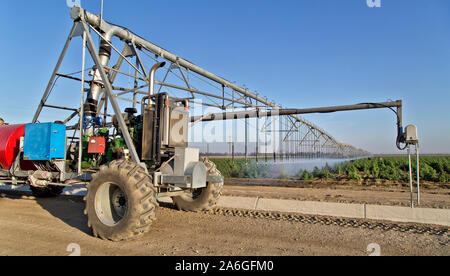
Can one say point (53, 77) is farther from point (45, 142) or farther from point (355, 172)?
point (355, 172)

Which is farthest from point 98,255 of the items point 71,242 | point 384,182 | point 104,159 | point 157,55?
point 384,182

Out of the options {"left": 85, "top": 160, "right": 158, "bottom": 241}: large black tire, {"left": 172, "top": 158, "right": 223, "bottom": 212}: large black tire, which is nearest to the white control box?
{"left": 172, "top": 158, "right": 223, "bottom": 212}: large black tire

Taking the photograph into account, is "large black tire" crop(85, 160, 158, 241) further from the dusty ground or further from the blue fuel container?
the dusty ground

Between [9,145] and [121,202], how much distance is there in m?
5.19

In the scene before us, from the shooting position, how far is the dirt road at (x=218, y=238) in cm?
453

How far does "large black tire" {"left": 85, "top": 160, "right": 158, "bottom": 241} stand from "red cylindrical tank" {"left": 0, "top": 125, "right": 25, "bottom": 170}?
15.5 ft

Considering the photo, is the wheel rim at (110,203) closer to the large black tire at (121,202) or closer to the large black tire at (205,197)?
the large black tire at (121,202)

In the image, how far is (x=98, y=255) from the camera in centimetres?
435

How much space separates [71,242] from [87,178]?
2.39 metres

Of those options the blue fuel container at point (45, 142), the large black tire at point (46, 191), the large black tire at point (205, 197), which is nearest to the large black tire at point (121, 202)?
the large black tire at point (205, 197)

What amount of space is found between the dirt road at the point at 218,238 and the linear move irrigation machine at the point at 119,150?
1.47 ft

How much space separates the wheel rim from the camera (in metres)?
5.30
